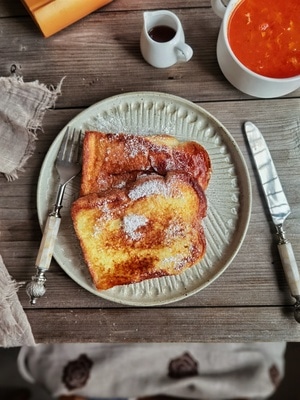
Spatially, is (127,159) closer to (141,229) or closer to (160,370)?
(141,229)

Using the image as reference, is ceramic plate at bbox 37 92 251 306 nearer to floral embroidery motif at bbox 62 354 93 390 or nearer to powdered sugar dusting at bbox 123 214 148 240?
powdered sugar dusting at bbox 123 214 148 240

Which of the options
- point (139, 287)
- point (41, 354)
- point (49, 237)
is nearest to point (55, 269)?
point (49, 237)

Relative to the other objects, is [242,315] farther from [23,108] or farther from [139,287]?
[23,108]

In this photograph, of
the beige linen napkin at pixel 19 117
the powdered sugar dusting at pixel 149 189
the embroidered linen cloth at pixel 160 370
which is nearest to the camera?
the powdered sugar dusting at pixel 149 189

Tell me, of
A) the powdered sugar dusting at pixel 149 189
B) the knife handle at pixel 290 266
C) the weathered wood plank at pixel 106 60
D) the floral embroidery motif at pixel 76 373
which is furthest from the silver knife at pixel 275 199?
the floral embroidery motif at pixel 76 373

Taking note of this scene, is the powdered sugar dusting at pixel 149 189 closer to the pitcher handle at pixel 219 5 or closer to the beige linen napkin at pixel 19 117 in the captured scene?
the beige linen napkin at pixel 19 117

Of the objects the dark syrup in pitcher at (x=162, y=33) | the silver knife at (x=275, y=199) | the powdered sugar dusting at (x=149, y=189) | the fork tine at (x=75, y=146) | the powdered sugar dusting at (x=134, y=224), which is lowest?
the silver knife at (x=275, y=199)

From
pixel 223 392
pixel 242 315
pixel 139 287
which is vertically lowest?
pixel 223 392
